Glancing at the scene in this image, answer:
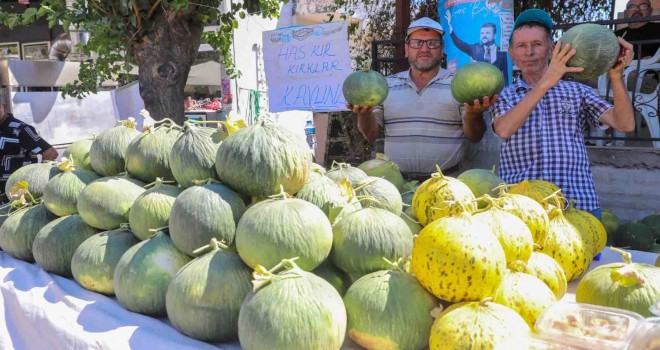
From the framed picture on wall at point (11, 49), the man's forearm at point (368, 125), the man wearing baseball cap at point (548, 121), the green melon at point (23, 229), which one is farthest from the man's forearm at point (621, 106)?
the framed picture on wall at point (11, 49)

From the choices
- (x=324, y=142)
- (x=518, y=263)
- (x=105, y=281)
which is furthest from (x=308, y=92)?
(x=518, y=263)

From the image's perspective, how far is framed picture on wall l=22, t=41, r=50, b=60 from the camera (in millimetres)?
12625

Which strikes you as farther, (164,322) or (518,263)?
(164,322)

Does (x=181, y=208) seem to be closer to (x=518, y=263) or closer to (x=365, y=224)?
(x=365, y=224)

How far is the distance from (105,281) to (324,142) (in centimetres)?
386

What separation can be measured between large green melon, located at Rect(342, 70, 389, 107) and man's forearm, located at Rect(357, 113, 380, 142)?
19 centimetres

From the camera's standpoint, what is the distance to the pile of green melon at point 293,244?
1.39 m

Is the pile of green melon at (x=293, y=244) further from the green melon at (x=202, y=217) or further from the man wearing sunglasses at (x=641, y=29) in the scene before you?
the man wearing sunglasses at (x=641, y=29)

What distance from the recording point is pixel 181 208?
176cm

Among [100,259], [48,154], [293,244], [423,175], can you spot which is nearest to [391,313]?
[293,244]

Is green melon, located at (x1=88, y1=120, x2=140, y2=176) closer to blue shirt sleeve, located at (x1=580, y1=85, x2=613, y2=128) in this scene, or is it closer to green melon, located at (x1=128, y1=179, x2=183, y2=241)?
green melon, located at (x1=128, y1=179, x2=183, y2=241)

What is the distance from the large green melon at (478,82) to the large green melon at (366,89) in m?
0.59

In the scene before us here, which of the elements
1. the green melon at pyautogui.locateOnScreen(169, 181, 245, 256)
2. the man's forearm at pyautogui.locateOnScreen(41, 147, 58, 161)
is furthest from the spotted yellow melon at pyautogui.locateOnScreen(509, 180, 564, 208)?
the man's forearm at pyautogui.locateOnScreen(41, 147, 58, 161)

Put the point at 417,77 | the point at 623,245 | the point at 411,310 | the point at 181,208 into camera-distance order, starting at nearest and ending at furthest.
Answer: the point at 411,310 → the point at 181,208 → the point at 623,245 → the point at 417,77
